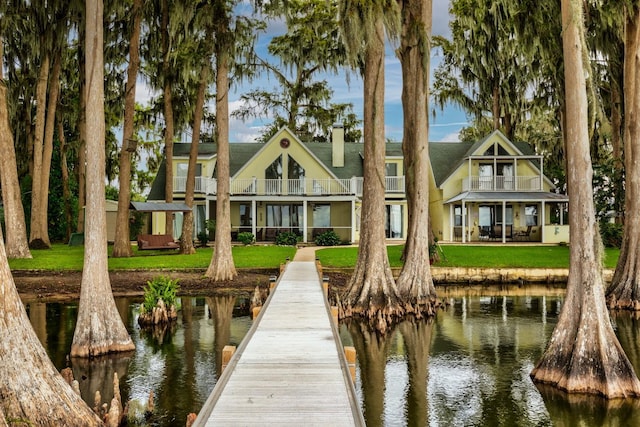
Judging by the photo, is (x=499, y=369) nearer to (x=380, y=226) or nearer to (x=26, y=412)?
(x=380, y=226)

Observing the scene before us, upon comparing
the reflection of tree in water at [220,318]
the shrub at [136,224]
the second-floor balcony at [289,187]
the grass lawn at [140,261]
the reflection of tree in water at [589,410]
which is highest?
the second-floor balcony at [289,187]

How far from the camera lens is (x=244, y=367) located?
21.0ft

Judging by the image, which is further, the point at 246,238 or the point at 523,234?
the point at 523,234

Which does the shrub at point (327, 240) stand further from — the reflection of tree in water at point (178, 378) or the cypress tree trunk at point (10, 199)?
the reflection of tree in water at point (178, 378)

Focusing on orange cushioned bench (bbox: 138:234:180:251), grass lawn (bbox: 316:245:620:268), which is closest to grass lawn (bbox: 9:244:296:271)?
orange cushioned bench (bbox: 138:234:180:251)

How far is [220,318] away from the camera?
534 inches

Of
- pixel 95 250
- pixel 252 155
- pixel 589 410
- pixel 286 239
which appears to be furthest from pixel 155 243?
pixel 589 410

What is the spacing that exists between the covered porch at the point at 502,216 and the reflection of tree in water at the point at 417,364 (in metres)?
17.2

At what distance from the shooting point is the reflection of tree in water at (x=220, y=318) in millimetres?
10697

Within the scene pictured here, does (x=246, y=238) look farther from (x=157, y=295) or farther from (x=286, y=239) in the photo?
(x=157, y=295)

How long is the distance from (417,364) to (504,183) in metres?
23.0

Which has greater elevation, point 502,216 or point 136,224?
point 502,216

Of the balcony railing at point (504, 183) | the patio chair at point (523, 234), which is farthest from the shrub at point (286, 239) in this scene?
the patio chair at point (523, 234)

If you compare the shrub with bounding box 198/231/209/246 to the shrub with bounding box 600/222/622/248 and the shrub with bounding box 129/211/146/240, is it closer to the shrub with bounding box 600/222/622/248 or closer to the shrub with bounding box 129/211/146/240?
the shrub with bounding box 129/211/146/240
